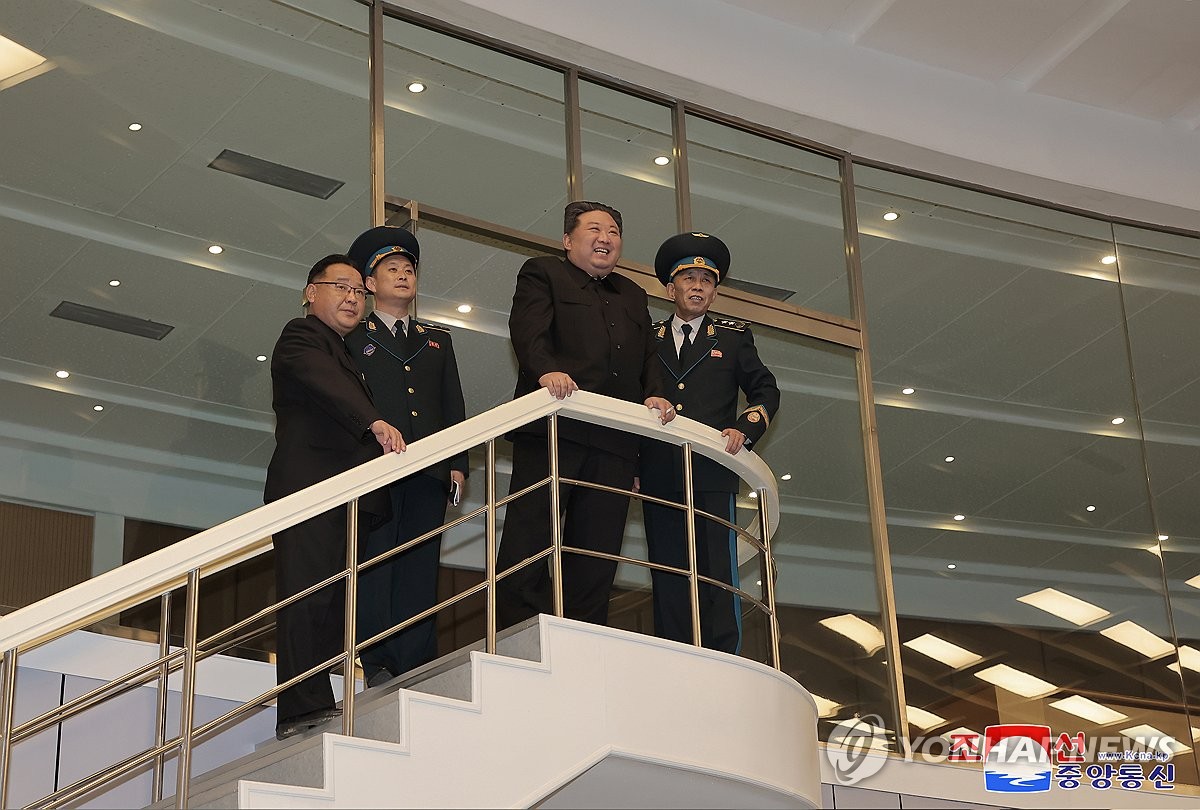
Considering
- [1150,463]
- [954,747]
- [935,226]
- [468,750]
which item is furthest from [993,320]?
[468,750]

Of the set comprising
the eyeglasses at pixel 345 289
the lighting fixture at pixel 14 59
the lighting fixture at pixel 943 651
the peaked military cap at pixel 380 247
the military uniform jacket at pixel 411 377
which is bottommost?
the lighting fixture at pixel 943 651

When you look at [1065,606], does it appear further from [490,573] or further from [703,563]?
[490,573]

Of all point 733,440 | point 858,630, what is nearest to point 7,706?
point 733,440

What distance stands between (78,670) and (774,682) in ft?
6.63

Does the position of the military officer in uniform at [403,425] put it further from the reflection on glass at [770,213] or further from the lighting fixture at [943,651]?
the lighting fixture at [943,651]

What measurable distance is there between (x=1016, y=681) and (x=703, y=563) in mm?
2633

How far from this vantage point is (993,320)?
6930 millimetres

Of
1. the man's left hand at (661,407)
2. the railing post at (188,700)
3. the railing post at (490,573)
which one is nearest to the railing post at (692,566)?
the man's left hand at (661,407)

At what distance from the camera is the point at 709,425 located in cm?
450

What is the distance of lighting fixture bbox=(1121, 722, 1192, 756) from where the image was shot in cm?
642

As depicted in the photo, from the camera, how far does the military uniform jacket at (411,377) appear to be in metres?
4.19

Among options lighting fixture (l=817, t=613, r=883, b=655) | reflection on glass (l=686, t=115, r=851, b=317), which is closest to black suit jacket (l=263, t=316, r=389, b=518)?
lighting fixture (l=817, t=613, r=883, b=655)

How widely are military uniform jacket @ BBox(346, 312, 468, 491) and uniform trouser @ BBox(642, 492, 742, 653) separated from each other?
2.11ft

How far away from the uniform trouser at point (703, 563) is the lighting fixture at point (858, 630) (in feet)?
5.30
